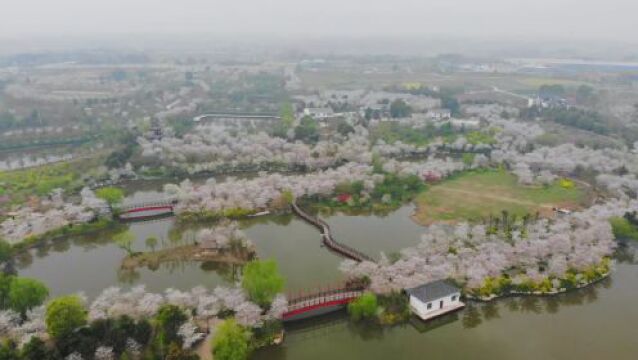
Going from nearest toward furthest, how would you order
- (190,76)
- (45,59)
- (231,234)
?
(231,234) → (190,76) → (45,59)

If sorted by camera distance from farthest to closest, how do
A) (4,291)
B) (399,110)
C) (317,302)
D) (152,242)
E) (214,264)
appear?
(399,110) < (152,242) < (214,264) < (317,302) < (4,291)

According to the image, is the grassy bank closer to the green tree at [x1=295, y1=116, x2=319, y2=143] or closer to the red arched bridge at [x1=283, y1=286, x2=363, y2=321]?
the red arched bridge at [x1=283, y1=286, x2=363, y2=321]

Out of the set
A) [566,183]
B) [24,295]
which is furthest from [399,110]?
[24,295]

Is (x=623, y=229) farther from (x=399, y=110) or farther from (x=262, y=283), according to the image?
(x=399, y=110)

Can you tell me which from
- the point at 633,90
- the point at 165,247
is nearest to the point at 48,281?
the point at 165,247

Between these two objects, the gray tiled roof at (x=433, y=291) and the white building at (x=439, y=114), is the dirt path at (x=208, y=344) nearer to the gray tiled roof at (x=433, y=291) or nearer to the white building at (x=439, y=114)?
the gray tiled roof at (x=433, y=291)

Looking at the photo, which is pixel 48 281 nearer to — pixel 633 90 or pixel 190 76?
pixel 190 76

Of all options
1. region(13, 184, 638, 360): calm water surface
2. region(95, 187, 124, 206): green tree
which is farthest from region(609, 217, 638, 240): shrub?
region(95, 187, 124, 206): green tree
